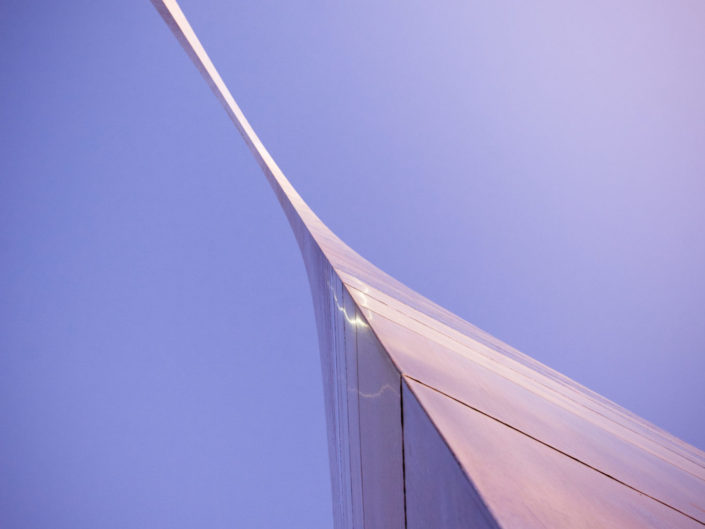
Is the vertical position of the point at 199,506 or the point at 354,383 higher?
the point at 199,506

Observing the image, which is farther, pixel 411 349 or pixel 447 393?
pixel 411 349

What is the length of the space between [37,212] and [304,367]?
50.4 ft

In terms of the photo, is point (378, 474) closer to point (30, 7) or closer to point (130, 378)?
point (130, 378)

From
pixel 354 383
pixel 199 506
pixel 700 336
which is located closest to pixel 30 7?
pixel 199 506

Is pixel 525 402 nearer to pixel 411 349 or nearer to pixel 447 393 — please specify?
pixel 411 349

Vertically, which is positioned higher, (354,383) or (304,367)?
(304,367)

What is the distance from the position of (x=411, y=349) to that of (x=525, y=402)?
3.05ft

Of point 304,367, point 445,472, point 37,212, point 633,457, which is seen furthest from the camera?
point 304,367

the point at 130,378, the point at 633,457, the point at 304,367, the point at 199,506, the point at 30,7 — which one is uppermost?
the point at 30,7

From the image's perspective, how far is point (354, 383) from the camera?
2707 millimetres

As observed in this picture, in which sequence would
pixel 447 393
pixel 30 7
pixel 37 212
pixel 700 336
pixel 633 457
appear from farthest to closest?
1. pixel 700 336
2. pixel 37 212
3. pixel 30 7
4. pixel 633 457
5. pixel 447 393

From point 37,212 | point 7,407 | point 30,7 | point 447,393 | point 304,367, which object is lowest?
point 447,393

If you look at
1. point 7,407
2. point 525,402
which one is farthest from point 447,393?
point 7,407

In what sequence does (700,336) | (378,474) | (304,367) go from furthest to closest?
(700,336), (304,367), (378,474)
